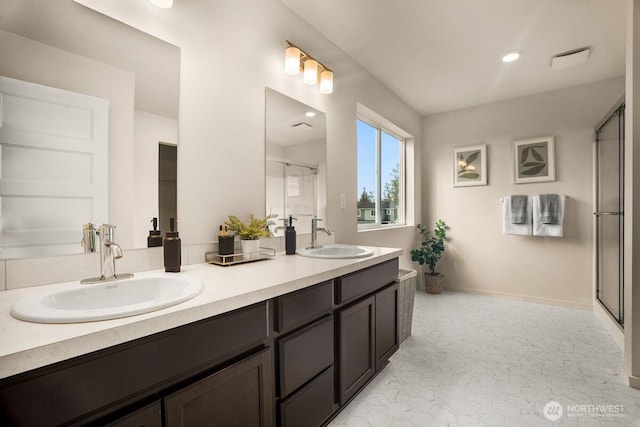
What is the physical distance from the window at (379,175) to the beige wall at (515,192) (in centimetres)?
50

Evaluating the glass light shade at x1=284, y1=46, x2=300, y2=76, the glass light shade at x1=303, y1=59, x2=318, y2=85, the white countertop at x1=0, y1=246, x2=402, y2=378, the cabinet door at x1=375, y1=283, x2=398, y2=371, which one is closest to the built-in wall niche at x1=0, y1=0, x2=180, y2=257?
the white countertop at x1=0, y1=246, x2=402, y2=378

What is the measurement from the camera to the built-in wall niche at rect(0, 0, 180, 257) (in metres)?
1.05

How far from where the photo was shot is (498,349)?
2.40m

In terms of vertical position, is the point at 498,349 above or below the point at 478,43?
below

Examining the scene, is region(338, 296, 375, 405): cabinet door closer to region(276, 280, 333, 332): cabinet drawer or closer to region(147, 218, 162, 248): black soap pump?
region(276, 280, 333, 332): cabinet drawer

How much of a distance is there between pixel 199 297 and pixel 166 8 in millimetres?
1333

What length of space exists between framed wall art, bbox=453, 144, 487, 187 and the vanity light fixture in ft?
8.20

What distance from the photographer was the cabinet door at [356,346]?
157 cm

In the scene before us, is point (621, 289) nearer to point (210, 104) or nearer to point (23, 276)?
point (210, 104)

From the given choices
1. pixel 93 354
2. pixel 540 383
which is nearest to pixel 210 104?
pixel 93 354

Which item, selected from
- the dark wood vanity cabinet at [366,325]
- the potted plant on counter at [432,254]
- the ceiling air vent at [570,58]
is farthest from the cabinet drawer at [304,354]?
the ceiling air vent at [570,58]

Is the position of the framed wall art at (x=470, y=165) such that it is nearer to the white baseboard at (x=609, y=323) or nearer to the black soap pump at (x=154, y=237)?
the white baseboard at (x=609, y=323)

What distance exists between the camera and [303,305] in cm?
130

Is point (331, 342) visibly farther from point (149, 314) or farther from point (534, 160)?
point (534, 160)
